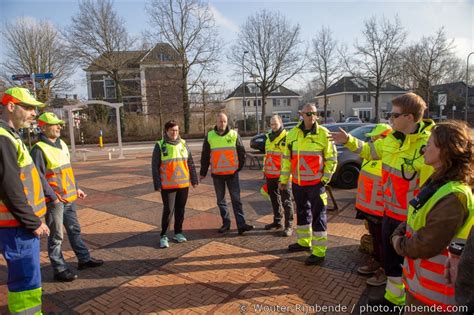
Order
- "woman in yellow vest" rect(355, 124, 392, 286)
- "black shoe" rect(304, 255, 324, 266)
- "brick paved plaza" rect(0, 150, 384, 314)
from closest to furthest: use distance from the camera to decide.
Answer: "brick paved plaza" rect(0, 150, 384, 314) < "woman in yellow vest" rect(355, 124, 392, 286) < "black shoe" rect(304, 255, 324, 266)

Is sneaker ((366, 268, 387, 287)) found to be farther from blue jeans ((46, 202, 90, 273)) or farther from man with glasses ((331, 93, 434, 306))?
blue jeans ((46, 202, 90, 273))

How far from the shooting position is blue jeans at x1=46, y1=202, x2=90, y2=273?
3703 mm

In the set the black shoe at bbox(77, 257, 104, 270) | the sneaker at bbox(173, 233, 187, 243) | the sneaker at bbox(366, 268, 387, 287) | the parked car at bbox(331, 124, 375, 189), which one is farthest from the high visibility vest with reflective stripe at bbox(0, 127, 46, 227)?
the parked car at bbox(331, 124, 375, 189)

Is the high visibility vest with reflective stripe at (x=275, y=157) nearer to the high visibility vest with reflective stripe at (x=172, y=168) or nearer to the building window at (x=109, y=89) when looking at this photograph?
the high visibility vest with reflective stripe at (x=172, y=168)

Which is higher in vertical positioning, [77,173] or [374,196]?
[374,196]

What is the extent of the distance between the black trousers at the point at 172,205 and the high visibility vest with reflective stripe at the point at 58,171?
130 centimetres

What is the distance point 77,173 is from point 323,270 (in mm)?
11393

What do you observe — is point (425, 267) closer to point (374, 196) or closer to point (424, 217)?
point (424, 217)

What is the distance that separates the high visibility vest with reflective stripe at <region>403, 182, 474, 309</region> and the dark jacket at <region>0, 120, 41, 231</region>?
110 inches

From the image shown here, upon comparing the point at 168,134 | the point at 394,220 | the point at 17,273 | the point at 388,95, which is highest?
the point at 388,95

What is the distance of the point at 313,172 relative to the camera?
408 centimetres

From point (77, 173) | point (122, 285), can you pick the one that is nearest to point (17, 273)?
Result: point (122, 285)

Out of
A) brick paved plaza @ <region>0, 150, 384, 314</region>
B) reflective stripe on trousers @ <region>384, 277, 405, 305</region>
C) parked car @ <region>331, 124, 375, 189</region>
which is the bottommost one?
brick paved plaza @ <region>0, 150, 384, 314</region>

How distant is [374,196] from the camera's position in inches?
143
